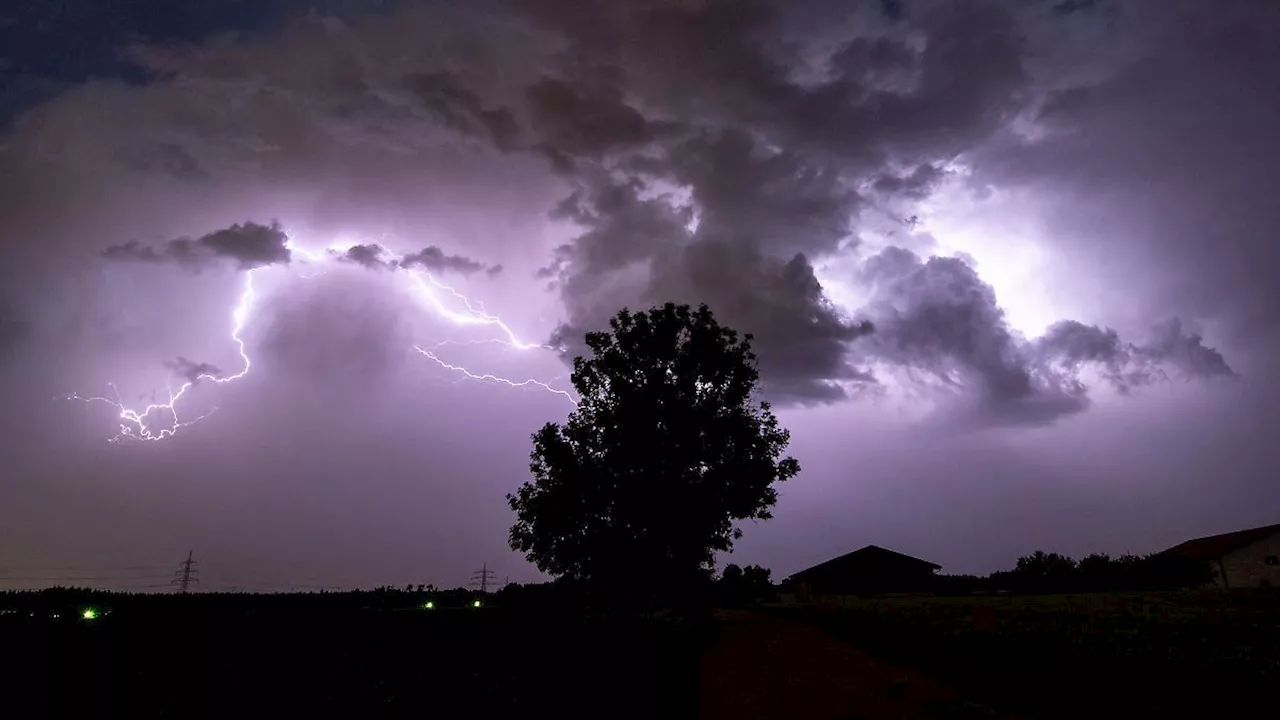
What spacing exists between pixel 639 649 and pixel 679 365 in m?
16.7

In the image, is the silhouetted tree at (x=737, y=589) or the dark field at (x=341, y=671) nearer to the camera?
the dark field at (x=341, y=671)

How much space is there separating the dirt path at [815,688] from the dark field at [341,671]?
921 millimetres

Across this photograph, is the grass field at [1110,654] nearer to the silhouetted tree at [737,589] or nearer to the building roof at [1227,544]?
the building roof at [1227,544]

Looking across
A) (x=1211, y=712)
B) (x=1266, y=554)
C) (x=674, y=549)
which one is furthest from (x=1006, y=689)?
(x=1266, y=554)

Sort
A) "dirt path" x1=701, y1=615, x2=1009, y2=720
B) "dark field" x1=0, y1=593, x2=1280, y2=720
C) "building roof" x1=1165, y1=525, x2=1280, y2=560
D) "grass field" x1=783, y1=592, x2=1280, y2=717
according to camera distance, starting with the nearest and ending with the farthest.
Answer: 1. "grass field" x1=783, y1=592, x2=1280, y2=717
2. "dark field" x1=0, y1=593, x2=1280, y2=720
3. "dirt path" x1=701, y1=615, x2=1009, y2=720
4. "building roof" x1=1165, y1=525, x2=1280, y2=560

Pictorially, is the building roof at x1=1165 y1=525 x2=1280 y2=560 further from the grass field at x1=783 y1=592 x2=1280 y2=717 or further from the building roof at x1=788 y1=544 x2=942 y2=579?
the grass field at x1=783 y1=592 x2=1280 y2=717

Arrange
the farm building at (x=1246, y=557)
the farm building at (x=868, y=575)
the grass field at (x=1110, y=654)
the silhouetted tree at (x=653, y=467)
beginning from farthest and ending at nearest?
the farm building at (x=868, y=575) → the farm building at (x=1246, y=557) → the silhouetted tree at (x=653, y=467) → the grass field at (x=1110, y=654)

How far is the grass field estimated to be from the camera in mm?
9250

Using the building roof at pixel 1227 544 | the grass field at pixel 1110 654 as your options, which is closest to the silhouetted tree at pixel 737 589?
the building roof at pixel 1227 544

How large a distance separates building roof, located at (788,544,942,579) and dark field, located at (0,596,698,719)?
34183 mm

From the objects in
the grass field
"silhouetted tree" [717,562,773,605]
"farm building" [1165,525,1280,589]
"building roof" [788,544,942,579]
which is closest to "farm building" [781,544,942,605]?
"building roof" [788,544,942,579]

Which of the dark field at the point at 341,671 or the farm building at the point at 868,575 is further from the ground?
the farm building at the point at 868,575

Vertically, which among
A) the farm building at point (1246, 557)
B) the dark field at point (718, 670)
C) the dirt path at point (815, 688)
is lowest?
the dirt path at point (815, 688)

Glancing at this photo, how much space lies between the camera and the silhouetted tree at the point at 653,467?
34094mm
